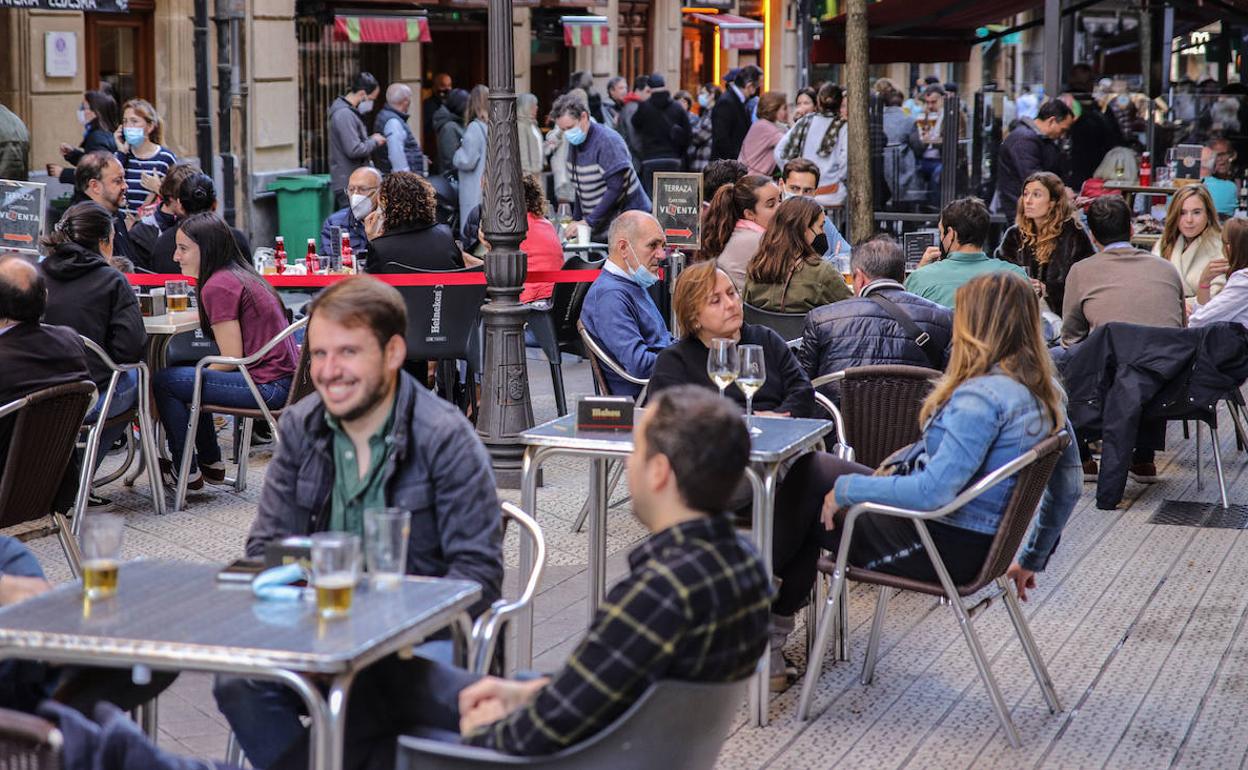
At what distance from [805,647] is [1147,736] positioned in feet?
3.98

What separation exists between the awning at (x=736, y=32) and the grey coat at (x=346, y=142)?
16.1 meters

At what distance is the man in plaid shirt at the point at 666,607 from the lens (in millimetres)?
3002

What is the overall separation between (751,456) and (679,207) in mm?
5801

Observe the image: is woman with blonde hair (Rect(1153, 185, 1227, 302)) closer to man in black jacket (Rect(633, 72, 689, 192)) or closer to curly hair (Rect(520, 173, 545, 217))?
curly hair (Rect(520, 173, 545, 217))

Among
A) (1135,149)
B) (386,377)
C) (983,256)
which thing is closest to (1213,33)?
(1135,149)

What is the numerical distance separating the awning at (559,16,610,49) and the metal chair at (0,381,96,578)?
19.4m

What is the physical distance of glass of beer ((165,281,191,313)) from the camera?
8211 millimetres

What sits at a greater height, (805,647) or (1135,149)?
(1135,149)

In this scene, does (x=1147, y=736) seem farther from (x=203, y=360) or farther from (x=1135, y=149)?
(x=1135, y=149)

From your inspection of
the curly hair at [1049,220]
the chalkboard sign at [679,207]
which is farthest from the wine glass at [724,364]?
the chalkboard sign at [679,207]

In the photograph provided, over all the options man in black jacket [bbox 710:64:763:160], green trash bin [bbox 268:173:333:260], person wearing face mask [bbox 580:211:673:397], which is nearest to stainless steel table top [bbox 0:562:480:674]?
person wearing face mask [bbox 580:211:673:397]

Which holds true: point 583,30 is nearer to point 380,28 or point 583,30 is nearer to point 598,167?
point 380,28

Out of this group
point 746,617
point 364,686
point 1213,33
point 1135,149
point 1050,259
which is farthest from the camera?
point 1213,33

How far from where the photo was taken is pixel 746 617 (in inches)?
122
